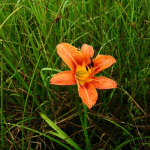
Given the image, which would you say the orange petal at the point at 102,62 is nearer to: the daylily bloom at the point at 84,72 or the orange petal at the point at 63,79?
the daylily bloom at the point at 84,72

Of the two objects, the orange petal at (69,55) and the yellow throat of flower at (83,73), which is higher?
the orange petal at (69,55)

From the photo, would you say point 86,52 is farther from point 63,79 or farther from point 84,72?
point 63,79

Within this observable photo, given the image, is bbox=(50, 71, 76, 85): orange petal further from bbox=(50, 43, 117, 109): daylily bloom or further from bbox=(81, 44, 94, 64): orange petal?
bbox=(81, 44, 94, 64): orange petal

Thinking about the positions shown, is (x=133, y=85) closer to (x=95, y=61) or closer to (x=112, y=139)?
(x=112, y=139)

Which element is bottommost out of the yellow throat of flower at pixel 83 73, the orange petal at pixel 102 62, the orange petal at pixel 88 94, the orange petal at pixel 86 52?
the orange petal at pixel 88 94

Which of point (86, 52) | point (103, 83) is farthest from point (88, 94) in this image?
point (86, 52)

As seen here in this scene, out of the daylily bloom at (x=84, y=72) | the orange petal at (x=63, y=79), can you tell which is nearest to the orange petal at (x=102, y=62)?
the daylily bloom at (x=84, y=72)

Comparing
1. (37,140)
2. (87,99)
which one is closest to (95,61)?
(87,99)
